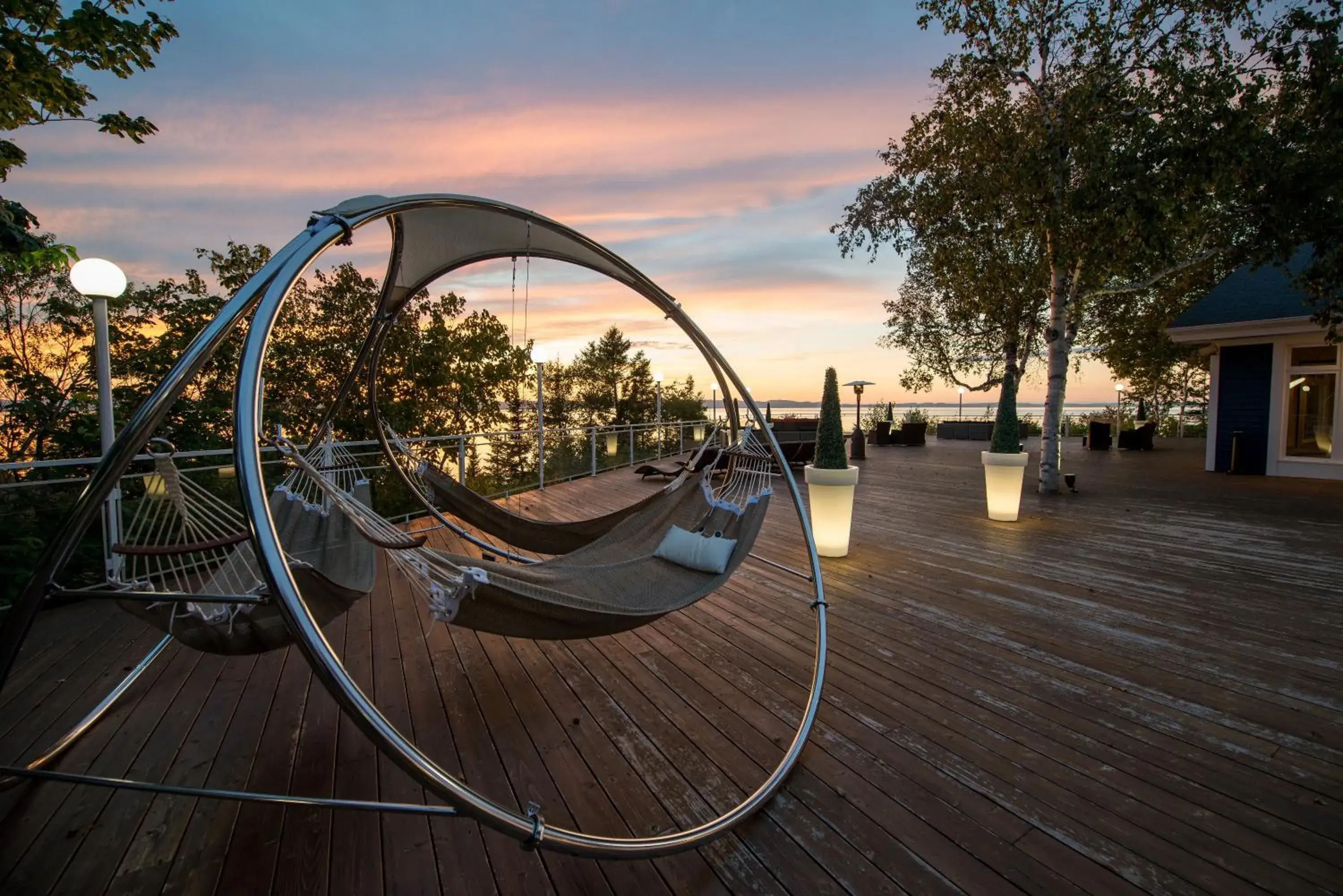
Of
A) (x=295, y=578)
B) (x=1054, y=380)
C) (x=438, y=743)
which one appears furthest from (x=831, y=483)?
(x=1054, y=380)

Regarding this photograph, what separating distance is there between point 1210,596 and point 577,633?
377 cm

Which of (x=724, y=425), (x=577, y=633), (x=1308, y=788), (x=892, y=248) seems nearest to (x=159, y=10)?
(x=724, y=425)

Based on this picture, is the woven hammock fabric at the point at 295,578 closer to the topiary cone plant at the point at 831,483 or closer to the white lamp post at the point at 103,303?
the white lamp post at the point at 103,303

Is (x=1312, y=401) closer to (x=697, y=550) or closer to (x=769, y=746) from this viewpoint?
(x=697, y=550)

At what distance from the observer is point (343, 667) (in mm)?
1230

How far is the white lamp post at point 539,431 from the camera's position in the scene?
7141 mm

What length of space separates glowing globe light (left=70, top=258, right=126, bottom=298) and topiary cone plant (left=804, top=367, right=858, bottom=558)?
4150 mm

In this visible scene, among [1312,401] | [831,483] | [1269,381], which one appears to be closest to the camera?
[831,483]

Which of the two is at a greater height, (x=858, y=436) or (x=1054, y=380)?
(x=1054, y=380)

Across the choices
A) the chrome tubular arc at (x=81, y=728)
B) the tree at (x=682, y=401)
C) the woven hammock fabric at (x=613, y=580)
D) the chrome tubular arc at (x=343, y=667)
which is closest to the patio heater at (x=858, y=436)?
the woven hammock fabric at (x=613, y=580)

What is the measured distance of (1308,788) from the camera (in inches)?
67.9

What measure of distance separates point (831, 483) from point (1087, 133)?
15.3 feet

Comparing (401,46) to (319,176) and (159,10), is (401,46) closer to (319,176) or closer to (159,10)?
(159,10)

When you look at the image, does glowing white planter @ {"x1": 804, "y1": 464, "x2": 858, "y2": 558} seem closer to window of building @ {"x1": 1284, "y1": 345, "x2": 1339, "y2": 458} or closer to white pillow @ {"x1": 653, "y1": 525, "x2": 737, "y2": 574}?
white pillow @ {"x1": 653, "y1": 525, "x2": 737, "y2": 574}
